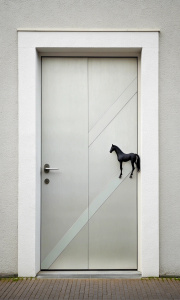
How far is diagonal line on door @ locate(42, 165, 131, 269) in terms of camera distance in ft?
19.9

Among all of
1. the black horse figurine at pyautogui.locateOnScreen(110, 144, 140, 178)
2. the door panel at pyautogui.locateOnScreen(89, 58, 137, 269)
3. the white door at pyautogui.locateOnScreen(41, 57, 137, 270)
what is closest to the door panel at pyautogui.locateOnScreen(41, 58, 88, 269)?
the white door at pyautogui.locateOnScreen(41, 57, 137, 270)

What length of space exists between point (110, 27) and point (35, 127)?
173 centimetres

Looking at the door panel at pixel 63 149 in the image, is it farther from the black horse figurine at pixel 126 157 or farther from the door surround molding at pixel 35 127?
the black horse figurine at pixel 126 157

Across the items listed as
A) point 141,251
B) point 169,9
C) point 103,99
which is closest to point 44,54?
point 103,99

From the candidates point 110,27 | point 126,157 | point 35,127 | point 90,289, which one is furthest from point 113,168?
point 110,27

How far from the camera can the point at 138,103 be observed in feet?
20.0

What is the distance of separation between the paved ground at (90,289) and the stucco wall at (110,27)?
34 centimetres

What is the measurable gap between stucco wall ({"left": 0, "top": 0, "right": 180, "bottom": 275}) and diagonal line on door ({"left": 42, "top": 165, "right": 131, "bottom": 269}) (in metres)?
0.52

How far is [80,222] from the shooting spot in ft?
19.9

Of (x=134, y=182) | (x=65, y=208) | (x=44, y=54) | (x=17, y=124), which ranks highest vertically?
(x=44, y=54)

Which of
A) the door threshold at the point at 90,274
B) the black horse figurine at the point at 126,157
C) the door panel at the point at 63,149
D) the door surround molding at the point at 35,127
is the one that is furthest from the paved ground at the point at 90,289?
the black horse figurine at the point at 126,157

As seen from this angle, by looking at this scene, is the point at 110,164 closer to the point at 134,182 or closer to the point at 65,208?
the point at 134,182

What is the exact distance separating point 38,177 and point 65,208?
605 mm

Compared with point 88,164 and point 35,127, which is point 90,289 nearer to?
point 88,164
